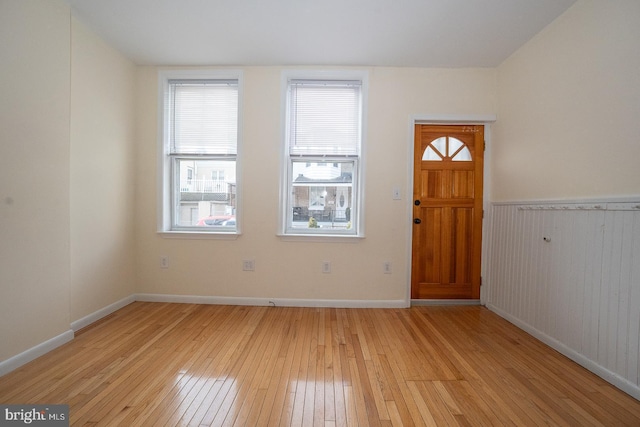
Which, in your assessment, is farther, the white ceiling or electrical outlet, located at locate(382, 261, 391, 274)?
electrical outlet, located at locate(382, 261, 391, 274)

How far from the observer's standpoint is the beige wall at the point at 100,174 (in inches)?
95.1

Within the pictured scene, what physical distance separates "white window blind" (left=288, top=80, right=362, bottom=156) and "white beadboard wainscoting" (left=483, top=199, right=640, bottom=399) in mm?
1833

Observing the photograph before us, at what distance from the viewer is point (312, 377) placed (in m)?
1.80

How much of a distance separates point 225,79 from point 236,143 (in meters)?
0.73

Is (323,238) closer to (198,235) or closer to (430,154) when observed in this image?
(198,235)

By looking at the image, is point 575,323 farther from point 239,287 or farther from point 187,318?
point 187,318

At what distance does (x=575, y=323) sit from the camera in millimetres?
2074

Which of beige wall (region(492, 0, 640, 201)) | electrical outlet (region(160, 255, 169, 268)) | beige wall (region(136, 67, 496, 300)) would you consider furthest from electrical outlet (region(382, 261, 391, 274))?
electrical outlet (region(160, 255, 169, 268))

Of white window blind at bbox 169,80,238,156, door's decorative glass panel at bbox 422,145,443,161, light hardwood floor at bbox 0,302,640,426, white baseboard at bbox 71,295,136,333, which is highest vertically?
white window blind at bbox 169,80,238,156

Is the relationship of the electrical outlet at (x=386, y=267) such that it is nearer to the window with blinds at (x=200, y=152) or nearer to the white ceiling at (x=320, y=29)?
the window with blinds at (x=200, y=152)

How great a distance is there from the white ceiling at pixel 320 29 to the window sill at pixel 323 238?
189 centimetres

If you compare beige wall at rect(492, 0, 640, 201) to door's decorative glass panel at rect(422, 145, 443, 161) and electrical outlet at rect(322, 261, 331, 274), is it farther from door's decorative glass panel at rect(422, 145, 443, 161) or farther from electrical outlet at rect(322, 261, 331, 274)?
electrical outlet at rect(322, 261, 331, 274)

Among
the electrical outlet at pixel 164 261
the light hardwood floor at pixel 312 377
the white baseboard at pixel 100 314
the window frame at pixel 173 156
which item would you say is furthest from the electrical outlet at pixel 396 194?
the white baseboard at pixel 100 314

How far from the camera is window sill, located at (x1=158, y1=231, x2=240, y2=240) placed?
3121 millimetres
